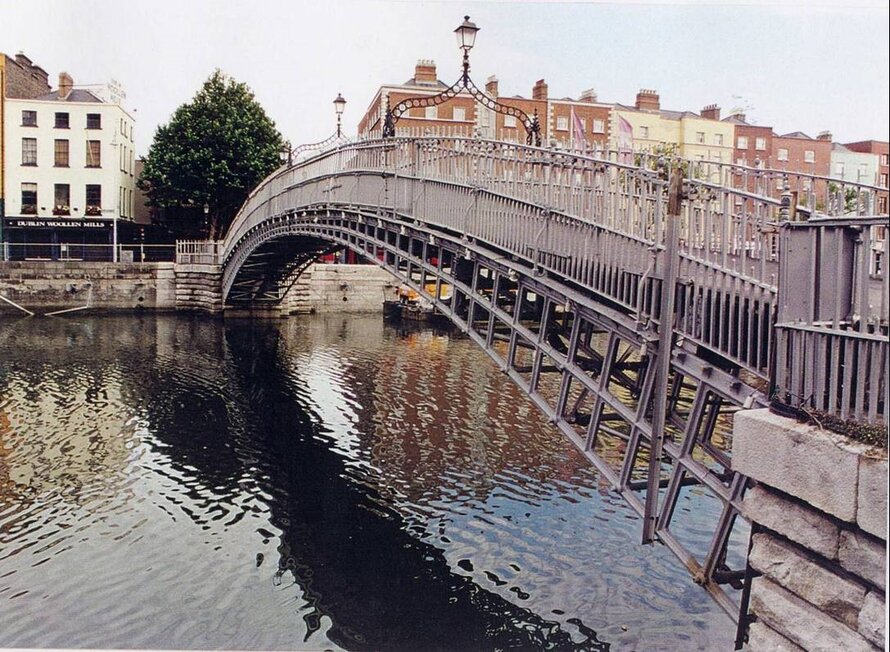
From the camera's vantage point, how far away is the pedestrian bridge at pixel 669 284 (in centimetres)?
533

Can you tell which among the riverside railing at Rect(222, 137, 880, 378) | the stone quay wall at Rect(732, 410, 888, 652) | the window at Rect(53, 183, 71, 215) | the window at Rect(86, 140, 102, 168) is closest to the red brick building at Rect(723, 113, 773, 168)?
the riverside railing at Rect(222, 137, 880, 378)

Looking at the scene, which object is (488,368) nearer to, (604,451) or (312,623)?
(604,451)

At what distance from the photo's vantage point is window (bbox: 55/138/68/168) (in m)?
30.5

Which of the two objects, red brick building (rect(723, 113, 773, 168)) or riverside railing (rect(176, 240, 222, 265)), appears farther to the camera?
riverside railing (rect(176, 240, 222, 265))

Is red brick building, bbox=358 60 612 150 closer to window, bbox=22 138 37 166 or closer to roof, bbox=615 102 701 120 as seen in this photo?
roof, bbox=615 102 701 120

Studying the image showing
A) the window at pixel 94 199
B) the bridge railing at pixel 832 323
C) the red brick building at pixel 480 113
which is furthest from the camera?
the window at pixel 94 199

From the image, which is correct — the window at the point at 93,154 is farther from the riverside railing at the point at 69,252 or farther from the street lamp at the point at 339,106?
the street lamp at the point at 339,106

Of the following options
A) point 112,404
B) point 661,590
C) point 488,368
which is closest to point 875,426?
point 661,590

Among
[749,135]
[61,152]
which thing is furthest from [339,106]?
[61,152]

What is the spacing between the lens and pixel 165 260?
3812 centimetres

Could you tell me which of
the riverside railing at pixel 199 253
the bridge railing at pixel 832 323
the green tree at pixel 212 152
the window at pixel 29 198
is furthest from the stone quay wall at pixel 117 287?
the bridge railing at pixel 832 323

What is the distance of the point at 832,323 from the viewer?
17.5 feet

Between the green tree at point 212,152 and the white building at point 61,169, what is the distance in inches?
54.4

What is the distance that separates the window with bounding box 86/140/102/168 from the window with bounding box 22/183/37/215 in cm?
213
